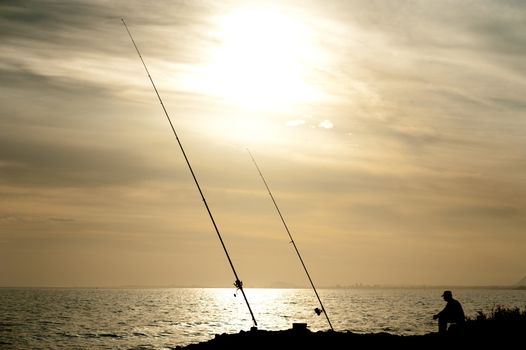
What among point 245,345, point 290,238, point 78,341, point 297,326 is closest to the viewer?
point 245,345

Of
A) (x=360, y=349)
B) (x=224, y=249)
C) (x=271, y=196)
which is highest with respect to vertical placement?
(x=271, y=196)

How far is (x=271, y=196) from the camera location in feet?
68.1

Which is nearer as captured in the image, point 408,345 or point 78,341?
point 408,345

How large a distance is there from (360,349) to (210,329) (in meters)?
38.3

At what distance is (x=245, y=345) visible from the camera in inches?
633

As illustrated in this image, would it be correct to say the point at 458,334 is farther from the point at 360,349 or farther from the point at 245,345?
the point at 245,345

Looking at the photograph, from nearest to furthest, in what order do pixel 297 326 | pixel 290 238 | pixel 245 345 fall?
pixel 245 345
pixel 297 326
pixel 290 238

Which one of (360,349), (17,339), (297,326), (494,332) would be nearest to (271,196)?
(297,326)

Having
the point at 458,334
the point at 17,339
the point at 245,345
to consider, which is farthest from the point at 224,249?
the point at 17,339

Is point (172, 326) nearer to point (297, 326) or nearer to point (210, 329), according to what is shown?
point (210, 329)

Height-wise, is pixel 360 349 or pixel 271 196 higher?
pixel 271 196

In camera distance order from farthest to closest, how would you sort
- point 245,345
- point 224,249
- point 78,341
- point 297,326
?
point 78,341
point 297,326
point 245,345
point 224,249

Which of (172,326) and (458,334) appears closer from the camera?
(458,334)

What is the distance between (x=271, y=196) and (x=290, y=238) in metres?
1.64
